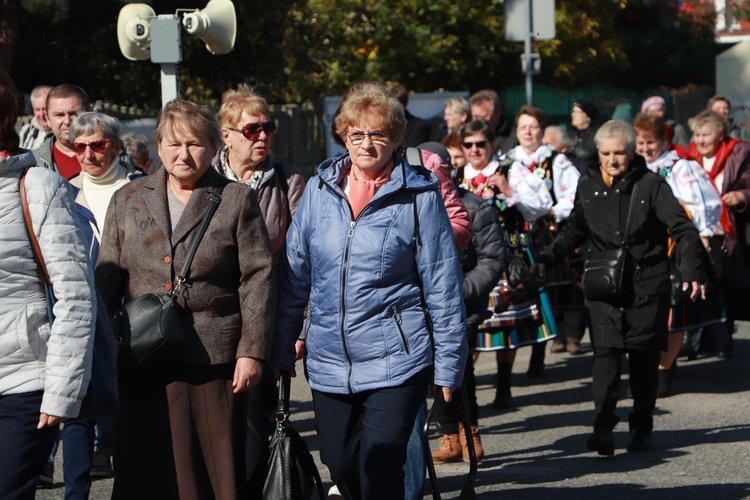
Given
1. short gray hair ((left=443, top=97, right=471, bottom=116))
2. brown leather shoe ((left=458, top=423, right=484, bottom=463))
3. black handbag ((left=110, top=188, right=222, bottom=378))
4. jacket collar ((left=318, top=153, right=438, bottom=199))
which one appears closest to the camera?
black handbag ((left=110, top=188, right=222, bottom=378))

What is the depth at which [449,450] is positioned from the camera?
740 centimetres

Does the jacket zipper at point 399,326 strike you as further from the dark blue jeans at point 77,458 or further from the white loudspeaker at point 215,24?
the white loudspeaker at point 215,24

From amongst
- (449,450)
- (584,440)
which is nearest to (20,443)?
(449,450)

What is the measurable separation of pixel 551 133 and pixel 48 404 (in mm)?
9136

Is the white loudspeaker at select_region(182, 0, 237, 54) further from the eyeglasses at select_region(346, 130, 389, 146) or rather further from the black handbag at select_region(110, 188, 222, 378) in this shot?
the black handbag at select_region(110, 188, 222, 378)

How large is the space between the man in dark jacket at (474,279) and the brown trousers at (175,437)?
2227mm

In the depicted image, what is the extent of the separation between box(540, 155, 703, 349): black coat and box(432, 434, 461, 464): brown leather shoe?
967 mm

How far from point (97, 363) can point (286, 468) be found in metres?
0.97

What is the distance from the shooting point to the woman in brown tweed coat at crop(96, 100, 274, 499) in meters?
4.92

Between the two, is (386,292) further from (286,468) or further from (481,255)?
(481,255)

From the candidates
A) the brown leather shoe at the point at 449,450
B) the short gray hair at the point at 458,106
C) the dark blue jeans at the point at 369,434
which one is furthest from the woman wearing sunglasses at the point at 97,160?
the short gray hair at the point at 458,106

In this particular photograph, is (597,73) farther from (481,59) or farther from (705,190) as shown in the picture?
(705,190)

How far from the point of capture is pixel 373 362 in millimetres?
4961

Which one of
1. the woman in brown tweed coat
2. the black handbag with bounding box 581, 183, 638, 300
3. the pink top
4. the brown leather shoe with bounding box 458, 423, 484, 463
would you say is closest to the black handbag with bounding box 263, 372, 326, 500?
the woman in brown tweed coat
